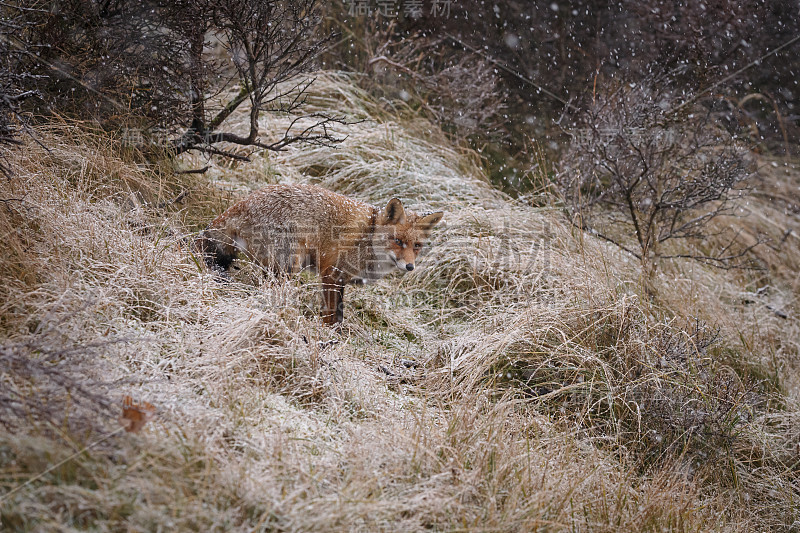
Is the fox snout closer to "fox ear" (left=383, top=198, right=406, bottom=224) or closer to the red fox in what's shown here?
the red fox

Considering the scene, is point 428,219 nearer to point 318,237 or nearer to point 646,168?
point 318,237

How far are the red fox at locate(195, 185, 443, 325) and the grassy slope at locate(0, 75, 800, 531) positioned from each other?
0.22 metres

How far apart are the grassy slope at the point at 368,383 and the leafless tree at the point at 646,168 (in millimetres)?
693

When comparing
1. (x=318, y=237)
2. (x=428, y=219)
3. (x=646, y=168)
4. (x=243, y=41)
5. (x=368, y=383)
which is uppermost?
(x=243, y=41)

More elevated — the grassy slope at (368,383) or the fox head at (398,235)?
the fox head at (398,235)

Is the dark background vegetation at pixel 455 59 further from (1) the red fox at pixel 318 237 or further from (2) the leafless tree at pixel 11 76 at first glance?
(1) the red fox at pixel 318 237

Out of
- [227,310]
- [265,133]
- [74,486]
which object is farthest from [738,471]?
[265,133]

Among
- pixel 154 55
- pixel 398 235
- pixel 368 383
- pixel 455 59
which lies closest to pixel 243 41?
pixel 154 55

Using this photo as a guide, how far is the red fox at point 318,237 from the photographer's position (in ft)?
13.6

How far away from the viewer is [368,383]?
11.9 ft

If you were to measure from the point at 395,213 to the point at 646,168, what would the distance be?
9.06 feet

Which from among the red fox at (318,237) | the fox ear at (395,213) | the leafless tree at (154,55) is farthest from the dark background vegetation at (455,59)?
the fox ear at (395,213)

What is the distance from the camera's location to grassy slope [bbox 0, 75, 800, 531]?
2.46 m

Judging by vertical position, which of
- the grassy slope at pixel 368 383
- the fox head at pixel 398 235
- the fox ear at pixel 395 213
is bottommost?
the grassy slope at pixel 368 383
